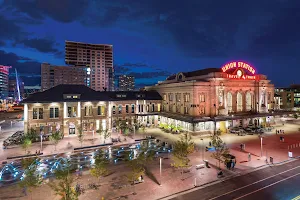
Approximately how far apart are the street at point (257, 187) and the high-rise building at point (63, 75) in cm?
18200

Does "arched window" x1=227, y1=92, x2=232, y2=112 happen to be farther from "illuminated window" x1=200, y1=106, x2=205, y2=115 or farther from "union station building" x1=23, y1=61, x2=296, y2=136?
"illuminated window" x1=200, y1=106, x2=205, y2=115

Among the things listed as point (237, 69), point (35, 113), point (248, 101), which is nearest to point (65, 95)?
point (35, 113)

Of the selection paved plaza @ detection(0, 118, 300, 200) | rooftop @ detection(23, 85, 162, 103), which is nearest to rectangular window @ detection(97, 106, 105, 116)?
rooftop @ detection(23, 85, 162, 103)

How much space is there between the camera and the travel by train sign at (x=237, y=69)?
6469 cm

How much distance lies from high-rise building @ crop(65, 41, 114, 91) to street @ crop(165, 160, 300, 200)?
558 feet

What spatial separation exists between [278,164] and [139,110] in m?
45.9

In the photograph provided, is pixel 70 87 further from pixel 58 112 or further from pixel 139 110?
pixel 139 110

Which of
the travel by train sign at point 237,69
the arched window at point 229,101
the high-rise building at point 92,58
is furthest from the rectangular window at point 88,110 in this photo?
the high-rise building at point 92,58

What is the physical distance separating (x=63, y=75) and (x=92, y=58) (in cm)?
3381

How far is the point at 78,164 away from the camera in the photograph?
32469 millimetres

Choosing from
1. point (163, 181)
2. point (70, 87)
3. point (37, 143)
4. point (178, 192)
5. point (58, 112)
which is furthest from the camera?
point (70, 87)

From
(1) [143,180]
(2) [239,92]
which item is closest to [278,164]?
(1) [143,180]

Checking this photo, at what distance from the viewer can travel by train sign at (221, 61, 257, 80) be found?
64.7 metres

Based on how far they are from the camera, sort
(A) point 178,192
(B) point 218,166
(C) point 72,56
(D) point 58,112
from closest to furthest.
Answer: (A) point 178,192 → (B) point 218,166 → (D) point 58,112 → (C) point 72,56
